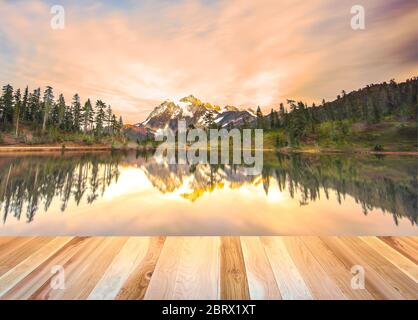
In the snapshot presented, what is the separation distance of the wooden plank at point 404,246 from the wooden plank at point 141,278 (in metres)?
2.01

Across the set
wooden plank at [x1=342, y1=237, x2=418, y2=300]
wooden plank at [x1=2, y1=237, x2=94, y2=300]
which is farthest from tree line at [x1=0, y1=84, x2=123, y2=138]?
wooden plank at [x1=342, y1=237, x2=418, y2=300]

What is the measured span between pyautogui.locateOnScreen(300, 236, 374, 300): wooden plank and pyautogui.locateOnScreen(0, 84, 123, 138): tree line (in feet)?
24.5

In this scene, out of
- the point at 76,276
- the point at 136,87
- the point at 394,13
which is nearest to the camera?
the point at 76,276

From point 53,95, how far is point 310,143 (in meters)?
21.7

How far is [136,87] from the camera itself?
771cm

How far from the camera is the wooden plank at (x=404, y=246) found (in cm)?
194

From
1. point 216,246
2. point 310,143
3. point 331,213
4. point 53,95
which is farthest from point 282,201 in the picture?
point 310,143

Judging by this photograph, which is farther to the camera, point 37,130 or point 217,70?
point 37,130

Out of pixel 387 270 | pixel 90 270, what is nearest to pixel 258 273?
pixel 387 270

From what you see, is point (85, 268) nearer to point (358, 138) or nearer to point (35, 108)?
point (35, 108)

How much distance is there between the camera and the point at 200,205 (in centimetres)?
363

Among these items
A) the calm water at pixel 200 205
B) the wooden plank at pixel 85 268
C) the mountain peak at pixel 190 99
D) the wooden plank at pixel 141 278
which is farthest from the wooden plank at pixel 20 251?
the mountain peak at pixel 190 99

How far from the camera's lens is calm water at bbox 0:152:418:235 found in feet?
→ 8.45
